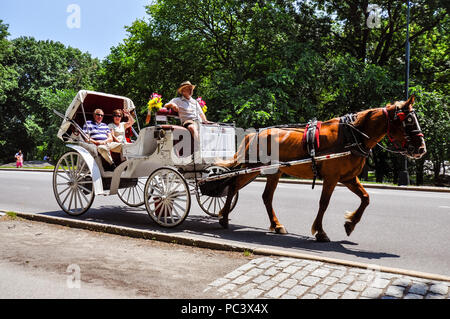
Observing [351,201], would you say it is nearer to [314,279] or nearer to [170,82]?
[314,279]

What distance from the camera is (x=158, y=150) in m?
7.47

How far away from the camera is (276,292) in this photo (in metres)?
3.89

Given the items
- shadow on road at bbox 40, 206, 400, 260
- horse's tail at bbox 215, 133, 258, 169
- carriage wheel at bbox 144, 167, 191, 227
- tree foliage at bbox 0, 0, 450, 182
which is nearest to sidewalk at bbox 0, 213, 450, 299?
shadow on road at bbox 40, 206, 400, 260

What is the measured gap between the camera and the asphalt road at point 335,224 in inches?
220

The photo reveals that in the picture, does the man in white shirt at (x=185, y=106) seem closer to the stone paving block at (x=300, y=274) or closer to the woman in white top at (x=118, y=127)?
the woman in white top at (x=118, y=127)

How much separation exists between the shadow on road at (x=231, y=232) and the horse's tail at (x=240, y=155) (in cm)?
118

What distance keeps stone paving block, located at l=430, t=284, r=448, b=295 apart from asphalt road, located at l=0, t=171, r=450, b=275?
2.57 feet

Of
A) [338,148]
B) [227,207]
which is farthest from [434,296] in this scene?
[227,207]

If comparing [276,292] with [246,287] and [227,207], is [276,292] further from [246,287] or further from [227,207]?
[227,207]

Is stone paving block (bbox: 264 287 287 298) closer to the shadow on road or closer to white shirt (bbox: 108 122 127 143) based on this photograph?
the shadow on road

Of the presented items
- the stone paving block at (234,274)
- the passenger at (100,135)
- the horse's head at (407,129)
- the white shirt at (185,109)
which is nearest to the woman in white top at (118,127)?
the passenger at (100,135)

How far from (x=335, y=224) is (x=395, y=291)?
3.67 metres

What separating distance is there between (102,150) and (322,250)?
16.4 ft
